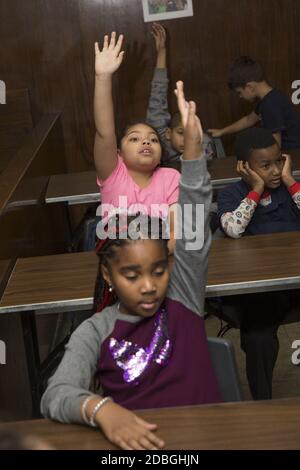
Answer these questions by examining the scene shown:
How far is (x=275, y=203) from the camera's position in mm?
2805

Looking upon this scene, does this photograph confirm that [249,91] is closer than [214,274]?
No

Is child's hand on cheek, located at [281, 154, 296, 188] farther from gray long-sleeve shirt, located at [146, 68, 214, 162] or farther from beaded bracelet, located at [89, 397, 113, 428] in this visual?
beaded bracelet, located at [89, 397, 113, 428]

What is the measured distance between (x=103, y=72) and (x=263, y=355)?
1.07m

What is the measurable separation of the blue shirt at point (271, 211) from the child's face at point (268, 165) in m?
0.05

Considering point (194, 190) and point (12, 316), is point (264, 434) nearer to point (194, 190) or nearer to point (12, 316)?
point (194, 190)

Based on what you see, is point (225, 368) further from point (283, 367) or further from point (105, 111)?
point (283, 367)

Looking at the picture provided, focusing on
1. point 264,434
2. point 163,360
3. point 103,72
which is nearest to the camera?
point 264,434

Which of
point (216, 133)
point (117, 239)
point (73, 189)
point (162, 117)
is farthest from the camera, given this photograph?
point (216, 133)

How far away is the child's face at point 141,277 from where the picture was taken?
65.8 inches

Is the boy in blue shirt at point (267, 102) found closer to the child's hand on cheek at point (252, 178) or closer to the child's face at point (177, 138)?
the child's face at point (177, 138)

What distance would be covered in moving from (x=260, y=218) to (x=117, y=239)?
3.65 ft

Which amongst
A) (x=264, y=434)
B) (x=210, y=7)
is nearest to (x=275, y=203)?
(x=264, y=434)

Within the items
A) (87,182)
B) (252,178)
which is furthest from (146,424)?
(87,182)

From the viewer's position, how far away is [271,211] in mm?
2805
